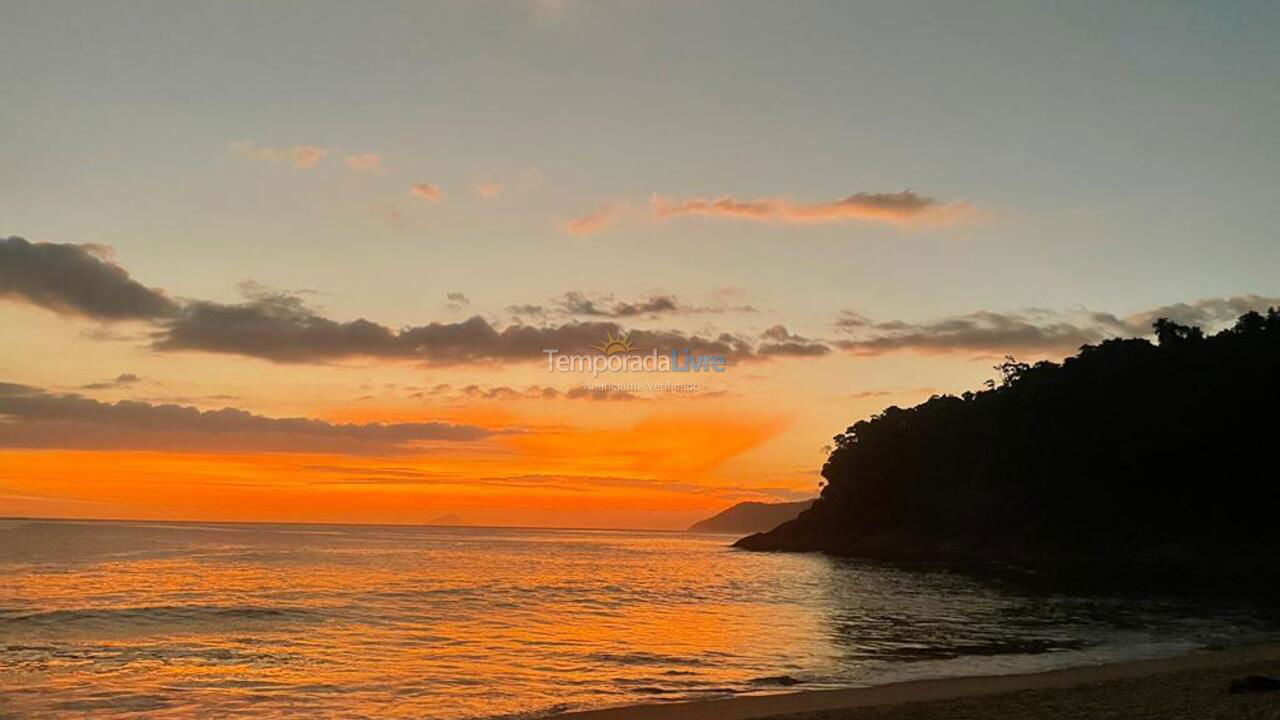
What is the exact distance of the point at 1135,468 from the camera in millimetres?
90062

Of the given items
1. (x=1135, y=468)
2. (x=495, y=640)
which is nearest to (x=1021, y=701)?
(x=495, y=640)

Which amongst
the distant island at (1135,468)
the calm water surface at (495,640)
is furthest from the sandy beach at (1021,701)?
the distant island at (1135,468)

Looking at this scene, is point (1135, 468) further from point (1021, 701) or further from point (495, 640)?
point (1021, 701)

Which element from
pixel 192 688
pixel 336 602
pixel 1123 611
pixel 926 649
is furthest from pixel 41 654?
pixel 1123 611

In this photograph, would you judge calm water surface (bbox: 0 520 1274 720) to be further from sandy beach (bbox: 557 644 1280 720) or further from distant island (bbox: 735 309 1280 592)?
distant island (bbox: 735 309 1280 592)

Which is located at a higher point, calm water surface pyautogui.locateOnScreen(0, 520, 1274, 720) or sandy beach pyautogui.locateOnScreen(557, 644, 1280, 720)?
sandy beach pyautogui.locateOnScreen(557, 644, 1280, 720)

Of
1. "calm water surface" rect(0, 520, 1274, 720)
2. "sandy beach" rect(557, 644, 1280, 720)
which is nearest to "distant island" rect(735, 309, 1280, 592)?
"calm water surface" rect(0, 520, 1274, 720)

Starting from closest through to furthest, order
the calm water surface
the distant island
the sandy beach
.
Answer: the sandy beach, the calm water surface, the distant island

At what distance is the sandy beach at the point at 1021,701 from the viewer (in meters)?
17.0

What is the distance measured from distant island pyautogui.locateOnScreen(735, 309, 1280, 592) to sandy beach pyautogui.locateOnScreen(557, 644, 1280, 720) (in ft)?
155

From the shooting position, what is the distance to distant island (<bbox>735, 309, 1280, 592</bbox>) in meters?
84.4

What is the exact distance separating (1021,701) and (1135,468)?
8122cm

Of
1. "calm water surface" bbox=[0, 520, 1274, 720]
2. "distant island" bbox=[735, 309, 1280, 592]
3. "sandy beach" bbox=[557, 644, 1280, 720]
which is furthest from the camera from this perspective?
"distant island" bbox=[735, 309, 1280, 592]

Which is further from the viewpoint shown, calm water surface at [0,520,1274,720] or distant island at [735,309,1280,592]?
distant island at [735,309,1280,592]
